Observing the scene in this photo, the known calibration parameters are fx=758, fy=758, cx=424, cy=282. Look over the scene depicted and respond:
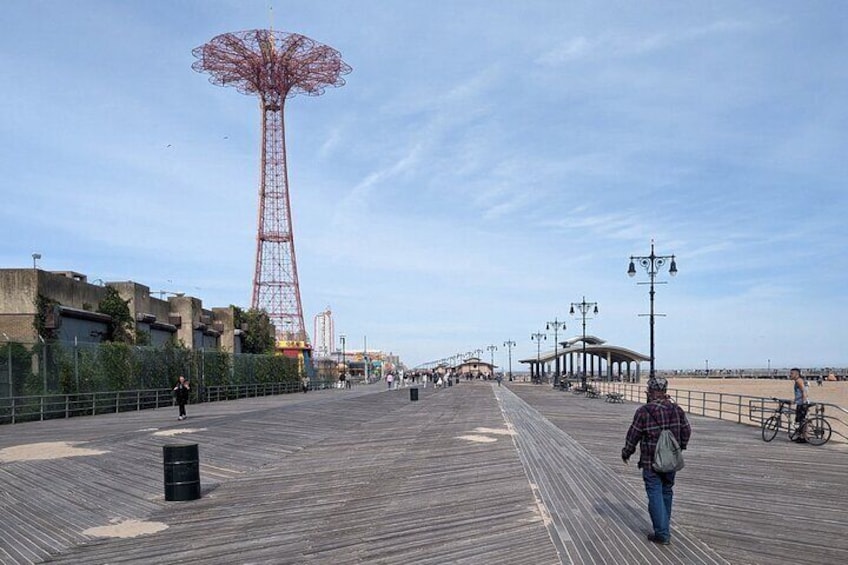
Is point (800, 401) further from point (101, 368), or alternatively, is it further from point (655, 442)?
point (101, 368)

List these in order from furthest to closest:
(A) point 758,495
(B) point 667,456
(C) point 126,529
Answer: (A) point 758,495 → (C) point 126,529 → (B) point 667,456

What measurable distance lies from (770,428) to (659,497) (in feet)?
41.9

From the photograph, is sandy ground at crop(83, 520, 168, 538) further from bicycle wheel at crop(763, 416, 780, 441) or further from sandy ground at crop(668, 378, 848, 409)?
sandy ground at crop(668, 378, 848, 409)

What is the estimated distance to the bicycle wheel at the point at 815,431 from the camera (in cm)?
1823

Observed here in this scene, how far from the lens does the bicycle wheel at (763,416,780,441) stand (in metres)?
19.3

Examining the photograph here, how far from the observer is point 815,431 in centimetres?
1831

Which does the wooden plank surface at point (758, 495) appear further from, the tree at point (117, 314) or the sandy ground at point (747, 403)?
Result: the tree at point (117, 314)

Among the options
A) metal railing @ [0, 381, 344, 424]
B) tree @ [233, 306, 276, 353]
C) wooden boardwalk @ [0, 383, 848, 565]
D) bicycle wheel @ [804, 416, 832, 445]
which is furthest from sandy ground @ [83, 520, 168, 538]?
tree @ [233, 306, 276, 353]

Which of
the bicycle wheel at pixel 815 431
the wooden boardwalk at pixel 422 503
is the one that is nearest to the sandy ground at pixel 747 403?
the bicycle wheel at pixel 815 431

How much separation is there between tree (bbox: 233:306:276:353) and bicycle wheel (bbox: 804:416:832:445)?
2268 inches

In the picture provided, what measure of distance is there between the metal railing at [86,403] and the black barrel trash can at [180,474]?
17437 millimetres

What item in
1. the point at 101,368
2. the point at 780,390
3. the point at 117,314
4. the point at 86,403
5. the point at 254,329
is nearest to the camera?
the point at 86,403

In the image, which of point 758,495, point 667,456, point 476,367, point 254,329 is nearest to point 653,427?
point 667,456

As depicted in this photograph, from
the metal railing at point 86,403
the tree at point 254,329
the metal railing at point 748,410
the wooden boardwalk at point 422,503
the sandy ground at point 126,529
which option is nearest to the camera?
the wooden boardwalk at point 422,503
